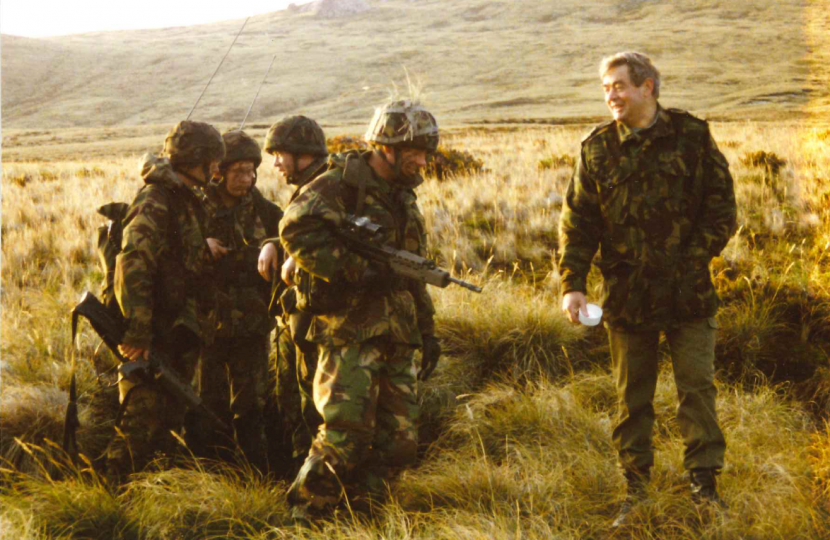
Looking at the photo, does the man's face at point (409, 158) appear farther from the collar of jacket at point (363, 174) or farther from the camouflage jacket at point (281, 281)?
Result: the camouflage jacket at point (281, 281)

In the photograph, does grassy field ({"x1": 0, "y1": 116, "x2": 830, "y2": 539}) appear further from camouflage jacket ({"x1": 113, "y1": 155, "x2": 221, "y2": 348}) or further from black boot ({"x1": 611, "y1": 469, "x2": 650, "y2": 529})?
camouflage jacket ({"x1": 113, "y1": 155, "x2": 221, "y2": 348})

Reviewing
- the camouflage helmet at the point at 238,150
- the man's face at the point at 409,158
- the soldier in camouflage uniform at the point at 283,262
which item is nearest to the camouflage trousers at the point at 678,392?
the man's face at the point at 409,158

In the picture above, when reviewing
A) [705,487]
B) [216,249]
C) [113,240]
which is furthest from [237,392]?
[705,487]

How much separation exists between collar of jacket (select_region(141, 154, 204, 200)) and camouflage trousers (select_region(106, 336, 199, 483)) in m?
0.89

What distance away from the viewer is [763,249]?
23.0 ft

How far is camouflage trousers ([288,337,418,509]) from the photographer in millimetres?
3539

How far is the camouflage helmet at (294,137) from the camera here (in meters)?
4.69

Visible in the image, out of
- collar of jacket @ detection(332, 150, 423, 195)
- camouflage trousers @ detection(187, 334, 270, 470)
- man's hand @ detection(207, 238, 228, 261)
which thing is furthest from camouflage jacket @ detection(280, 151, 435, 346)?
camouflage trousers @ detection(187, 334, 270, 470)

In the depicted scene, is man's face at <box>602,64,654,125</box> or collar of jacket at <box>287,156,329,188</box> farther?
collar of jacket at <box>287,156,329,188</box>

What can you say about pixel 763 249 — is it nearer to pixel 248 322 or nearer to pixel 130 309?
pixel 248 322

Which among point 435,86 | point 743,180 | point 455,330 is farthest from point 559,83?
point 455,330

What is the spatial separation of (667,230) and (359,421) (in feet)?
5.72

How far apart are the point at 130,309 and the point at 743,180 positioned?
849 centimetres

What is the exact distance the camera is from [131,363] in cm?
388
